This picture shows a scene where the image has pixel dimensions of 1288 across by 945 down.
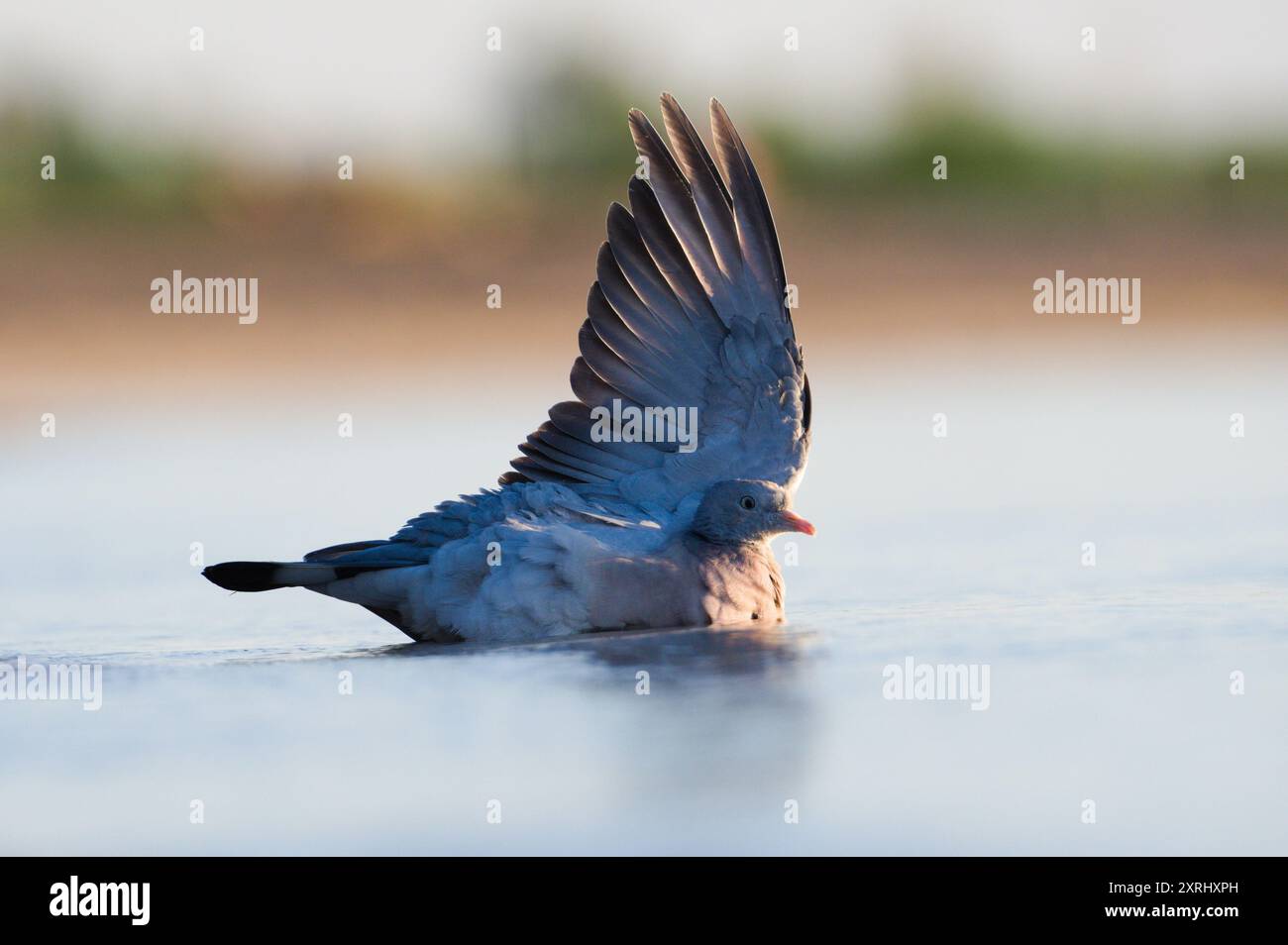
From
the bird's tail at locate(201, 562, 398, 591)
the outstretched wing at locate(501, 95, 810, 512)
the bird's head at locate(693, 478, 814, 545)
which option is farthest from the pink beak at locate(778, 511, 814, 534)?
the bird's tail at locate(201, 562, 398, 591)

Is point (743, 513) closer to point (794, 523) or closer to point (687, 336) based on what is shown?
point (794, 523)

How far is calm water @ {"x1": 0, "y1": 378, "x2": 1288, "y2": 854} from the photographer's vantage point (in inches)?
195

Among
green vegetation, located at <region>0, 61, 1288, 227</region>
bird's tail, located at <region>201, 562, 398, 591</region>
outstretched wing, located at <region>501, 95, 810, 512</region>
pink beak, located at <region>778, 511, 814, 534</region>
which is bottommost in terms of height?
bird's tail, located at <region>201, 562, 398, 591</region>

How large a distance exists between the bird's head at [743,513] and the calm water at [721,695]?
0.36 meters

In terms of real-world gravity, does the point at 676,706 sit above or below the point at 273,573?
below

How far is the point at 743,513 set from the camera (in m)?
6.83

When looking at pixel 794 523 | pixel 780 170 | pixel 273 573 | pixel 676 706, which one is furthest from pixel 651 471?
pixel 780 170

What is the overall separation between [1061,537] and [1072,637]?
5.74 ft

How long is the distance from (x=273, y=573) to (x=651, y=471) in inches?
56.9

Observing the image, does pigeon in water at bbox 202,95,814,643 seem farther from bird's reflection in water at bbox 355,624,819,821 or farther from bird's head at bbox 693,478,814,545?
bird's reflection in water at bbox 355,624,819,821

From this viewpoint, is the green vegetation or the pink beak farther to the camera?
the green vegetation

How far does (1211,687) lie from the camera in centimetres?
594

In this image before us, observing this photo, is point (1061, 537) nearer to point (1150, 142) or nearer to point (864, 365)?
point (864, 365)

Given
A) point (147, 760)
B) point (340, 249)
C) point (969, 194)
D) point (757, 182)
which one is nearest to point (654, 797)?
point (147, 760)
